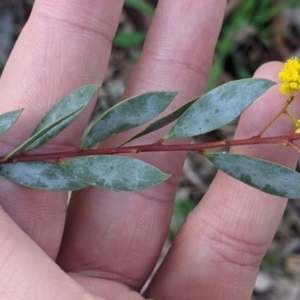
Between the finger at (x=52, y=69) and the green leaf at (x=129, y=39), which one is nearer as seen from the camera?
the finger at (x=52, y=69)

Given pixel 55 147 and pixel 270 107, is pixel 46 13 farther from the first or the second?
pixel 270 107

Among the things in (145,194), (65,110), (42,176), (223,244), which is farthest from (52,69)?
(223,244)

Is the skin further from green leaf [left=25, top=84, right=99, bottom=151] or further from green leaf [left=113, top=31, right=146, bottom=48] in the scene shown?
green leaf [left=113, top=31, right=146, bottom=48]

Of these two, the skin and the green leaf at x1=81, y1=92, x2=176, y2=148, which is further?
the skin

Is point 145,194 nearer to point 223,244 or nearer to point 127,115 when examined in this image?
point 223,244

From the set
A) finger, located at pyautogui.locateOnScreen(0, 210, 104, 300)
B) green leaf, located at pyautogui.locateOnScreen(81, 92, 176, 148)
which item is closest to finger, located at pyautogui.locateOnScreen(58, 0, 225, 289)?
green leaf, located at pyautogui.locateOnScreen(81, 92, 176, 148)

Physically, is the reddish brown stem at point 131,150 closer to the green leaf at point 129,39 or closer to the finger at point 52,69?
the finger at point 52,69

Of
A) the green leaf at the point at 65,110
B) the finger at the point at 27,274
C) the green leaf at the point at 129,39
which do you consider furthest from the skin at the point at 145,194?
the green leaf at the point at 129,39
